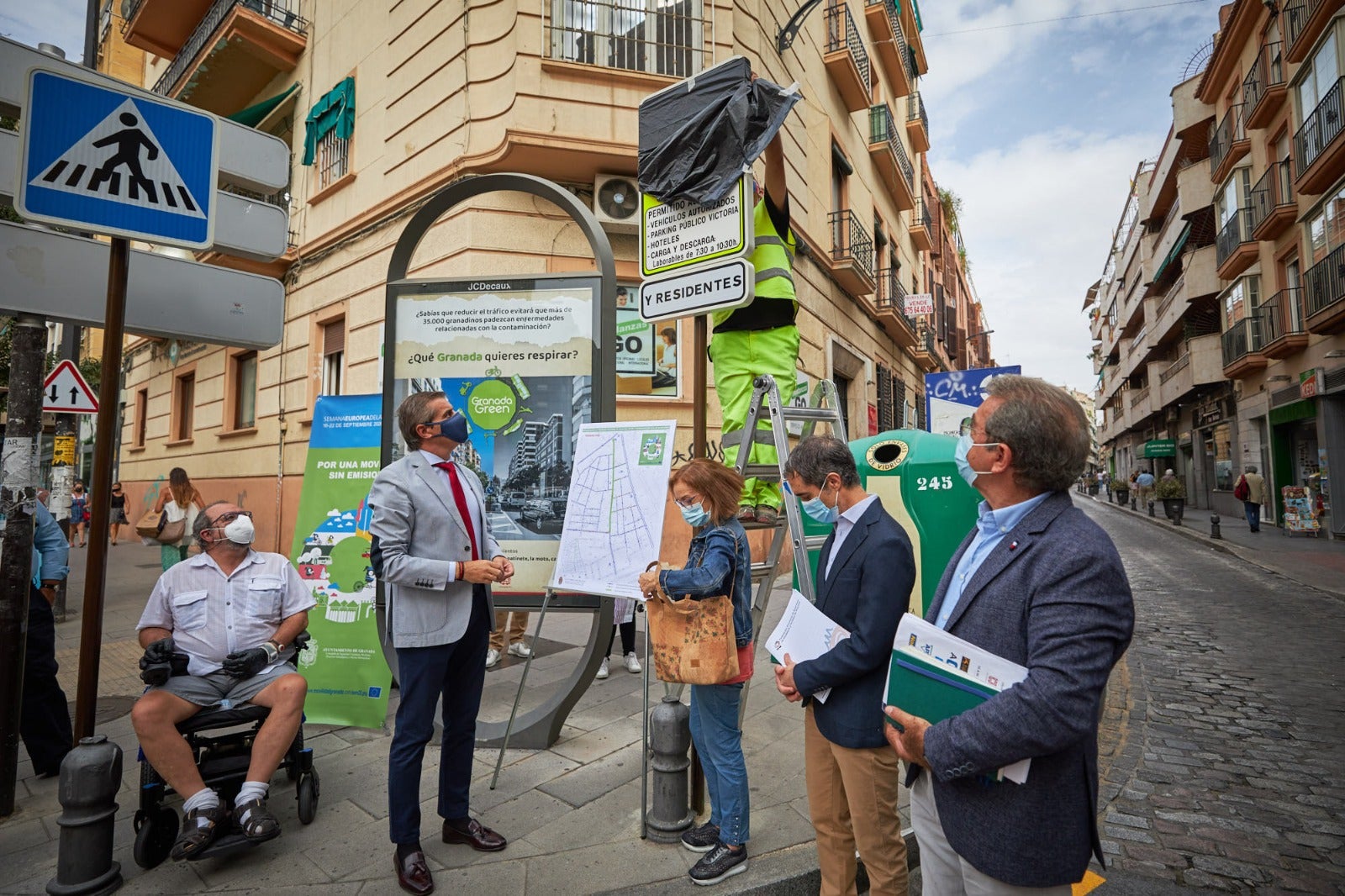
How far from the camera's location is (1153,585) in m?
10.6

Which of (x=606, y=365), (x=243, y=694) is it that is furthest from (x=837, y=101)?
(x=243, y=694)

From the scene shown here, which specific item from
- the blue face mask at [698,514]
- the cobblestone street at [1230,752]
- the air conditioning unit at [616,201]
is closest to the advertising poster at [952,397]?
the cobblestone street at [1230,752]

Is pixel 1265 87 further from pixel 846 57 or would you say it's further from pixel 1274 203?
pixel 846 57

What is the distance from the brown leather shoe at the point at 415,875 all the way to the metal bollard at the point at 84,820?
116 centimetres

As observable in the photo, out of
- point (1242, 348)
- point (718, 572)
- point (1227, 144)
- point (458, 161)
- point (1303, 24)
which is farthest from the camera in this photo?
point (1227, 144)

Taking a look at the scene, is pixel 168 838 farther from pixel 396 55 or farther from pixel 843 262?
pixel 843 262

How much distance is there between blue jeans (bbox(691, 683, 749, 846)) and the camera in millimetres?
2758

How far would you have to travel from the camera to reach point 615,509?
3352 millimetres

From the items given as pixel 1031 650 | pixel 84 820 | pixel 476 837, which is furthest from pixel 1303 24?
pixel 84 820

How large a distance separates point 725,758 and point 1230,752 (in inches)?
140

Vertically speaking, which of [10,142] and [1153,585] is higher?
[10,142]

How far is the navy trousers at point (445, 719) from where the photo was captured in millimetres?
2799

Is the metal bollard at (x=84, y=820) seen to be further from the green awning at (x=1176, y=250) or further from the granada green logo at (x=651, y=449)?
the green awning at (x=1176, y=250)

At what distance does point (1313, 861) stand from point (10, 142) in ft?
22.7
